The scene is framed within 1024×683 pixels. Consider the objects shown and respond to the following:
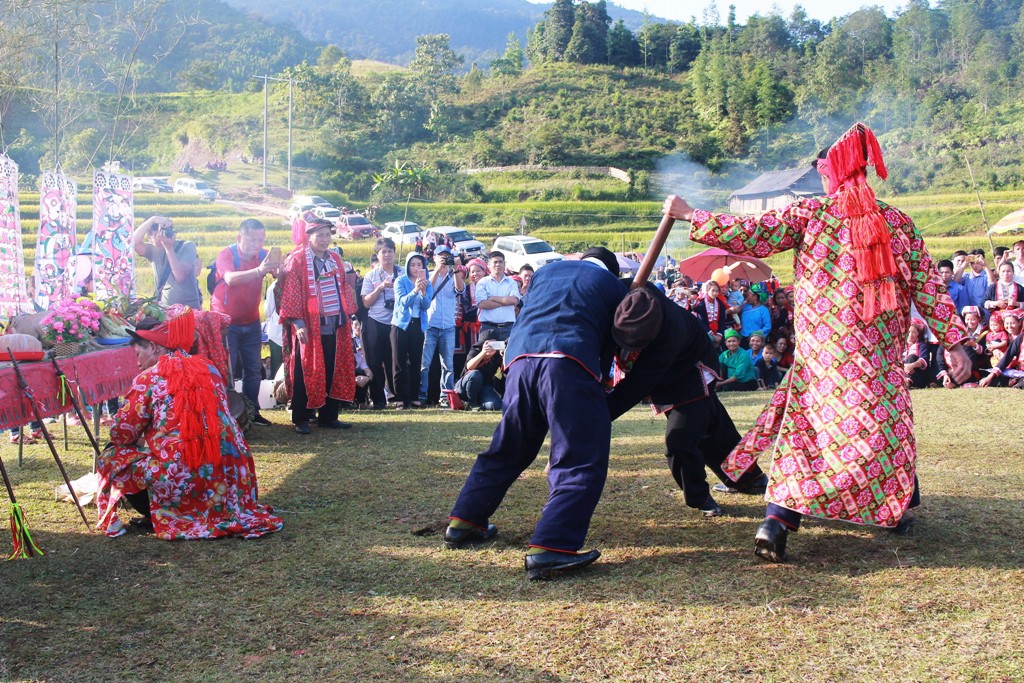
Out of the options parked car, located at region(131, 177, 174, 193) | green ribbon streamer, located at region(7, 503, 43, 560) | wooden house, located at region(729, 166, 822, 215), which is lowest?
green ribbon streamer, located at region(7, 503, 43, 560)

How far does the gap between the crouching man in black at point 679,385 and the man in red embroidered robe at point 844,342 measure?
1.48ft

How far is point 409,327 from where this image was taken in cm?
1052

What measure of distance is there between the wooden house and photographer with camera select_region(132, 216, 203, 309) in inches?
1402

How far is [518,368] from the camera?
456 centimetres

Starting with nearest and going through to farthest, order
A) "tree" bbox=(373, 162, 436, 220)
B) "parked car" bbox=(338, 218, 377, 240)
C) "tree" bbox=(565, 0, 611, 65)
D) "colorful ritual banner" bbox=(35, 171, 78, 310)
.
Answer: "colorful ritual banner" bbox=(35, 171, 78, 310) < "parked car" bbox=(338, 218, 377, 240) < "tree" bbox=(373, 162, 436, 220) < "tree" bbox=(565, 0, 611, 65)

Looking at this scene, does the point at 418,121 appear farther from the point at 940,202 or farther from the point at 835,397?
the point at 835,397

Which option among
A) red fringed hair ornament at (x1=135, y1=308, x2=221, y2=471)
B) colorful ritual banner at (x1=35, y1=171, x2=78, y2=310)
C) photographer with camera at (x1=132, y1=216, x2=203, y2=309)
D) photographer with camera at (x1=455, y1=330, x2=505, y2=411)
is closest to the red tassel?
red fringed hair ornament at (x1=135, y1=308, x2=221, y2=471)

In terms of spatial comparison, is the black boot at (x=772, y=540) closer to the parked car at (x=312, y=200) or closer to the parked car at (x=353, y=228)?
the parked car at (x=353, y=228)

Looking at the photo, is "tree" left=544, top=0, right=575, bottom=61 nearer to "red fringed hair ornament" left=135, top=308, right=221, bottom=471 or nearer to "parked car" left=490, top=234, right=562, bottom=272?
"parked car" left=490, top=234, right=562, bottom=272

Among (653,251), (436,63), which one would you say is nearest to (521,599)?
(653,251)

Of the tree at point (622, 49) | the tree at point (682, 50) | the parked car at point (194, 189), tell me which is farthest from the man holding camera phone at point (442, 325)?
the tree at point (622, 49)

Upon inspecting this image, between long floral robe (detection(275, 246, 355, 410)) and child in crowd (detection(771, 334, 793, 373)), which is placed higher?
long floral robe (detection(275, 246, 355, 410))

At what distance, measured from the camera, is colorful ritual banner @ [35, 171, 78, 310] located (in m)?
9.48

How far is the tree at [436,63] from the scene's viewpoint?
3743 inches
